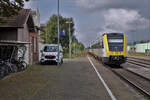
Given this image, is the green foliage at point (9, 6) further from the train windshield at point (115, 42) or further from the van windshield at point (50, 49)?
the van windshield at point (50, 49)

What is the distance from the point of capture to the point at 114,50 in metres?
17.5

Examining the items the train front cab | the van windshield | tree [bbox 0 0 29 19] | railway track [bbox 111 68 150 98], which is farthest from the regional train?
tree [bbox 0 0 29 19]

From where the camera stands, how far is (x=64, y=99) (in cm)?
672

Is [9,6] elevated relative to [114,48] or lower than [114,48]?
elevated

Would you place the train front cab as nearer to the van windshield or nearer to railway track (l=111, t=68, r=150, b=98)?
railway track (l=111, t=68, r=150, b=98)

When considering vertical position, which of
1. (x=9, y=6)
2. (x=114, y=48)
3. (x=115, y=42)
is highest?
(x=9, y=6)

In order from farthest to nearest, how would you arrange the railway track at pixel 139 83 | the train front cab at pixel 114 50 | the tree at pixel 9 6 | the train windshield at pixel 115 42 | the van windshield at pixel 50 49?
the van windshield at pixel 50 49 → the train windshield at pixel 115 42 → the train front cab at pixel 114 50 → the tree at pixel 9 6 → the railway track at pixel 139 83

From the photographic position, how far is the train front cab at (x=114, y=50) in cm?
1738

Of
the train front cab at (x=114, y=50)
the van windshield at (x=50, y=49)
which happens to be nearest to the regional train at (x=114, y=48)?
the train front cab at (x=114, y=50)

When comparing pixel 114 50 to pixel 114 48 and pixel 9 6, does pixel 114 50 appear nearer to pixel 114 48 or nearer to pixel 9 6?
pixel 114 48

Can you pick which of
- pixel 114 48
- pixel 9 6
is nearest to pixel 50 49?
pixel 114 48

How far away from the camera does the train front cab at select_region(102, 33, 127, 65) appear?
17.4 metres

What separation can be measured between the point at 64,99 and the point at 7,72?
6.56 m

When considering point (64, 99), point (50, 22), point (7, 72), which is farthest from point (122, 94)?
point (50, 22)
